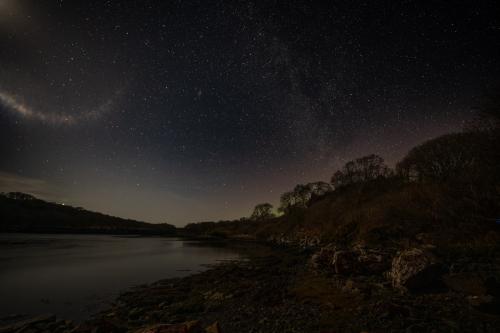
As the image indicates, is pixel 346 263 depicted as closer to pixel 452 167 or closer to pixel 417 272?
pixel 417 272

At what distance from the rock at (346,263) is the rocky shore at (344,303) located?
0.06m

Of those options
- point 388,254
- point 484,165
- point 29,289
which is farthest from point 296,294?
point 29,289

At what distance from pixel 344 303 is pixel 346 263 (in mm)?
6747

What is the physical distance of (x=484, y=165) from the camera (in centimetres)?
1806

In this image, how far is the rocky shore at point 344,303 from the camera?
7.95 meters

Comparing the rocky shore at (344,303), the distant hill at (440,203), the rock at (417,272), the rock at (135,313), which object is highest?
the distant hill at (440,203)

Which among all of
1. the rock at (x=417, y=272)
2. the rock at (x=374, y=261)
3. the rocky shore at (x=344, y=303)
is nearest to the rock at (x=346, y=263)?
the rocky shore at (x=344, y=303)

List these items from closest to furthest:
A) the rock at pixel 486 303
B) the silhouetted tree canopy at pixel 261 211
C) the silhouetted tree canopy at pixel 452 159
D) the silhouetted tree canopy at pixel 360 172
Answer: the rock at pixel 486 303 → the silhouetted tree canopy at pixel 452 159 → the silhouetted tree canopy at pixel 360 172 → the silhouetted tree canopy at pixel 261 211

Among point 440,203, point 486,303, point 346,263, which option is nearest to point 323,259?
point 346,263

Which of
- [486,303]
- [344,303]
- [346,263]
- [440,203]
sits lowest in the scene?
[344,303]

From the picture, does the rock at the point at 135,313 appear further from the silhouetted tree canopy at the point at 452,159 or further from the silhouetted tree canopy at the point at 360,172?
the silhouetted tree canopy at the point at 360,172

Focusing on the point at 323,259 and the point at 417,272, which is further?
the point at 323,259

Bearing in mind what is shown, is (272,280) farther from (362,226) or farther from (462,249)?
(362,226)

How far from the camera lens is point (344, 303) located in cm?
1070
